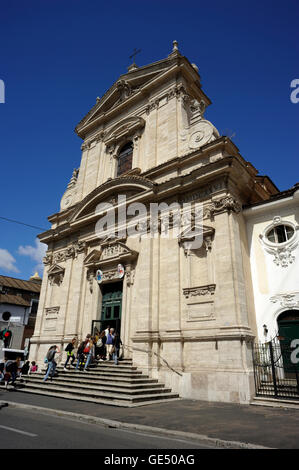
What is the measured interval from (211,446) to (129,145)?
19.6 metres

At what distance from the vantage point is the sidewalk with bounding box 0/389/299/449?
19.4 ft

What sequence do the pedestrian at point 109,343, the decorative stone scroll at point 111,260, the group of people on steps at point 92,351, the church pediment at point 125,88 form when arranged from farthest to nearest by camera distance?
1. the church pediment at point 125,88
2. the decorative stone scroll at point 111,260
3. the pedestrian at point 109,343
4. the group of people on steps at point 92,351

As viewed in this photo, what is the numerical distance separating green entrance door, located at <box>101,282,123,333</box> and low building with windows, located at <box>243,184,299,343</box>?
7.20 meters

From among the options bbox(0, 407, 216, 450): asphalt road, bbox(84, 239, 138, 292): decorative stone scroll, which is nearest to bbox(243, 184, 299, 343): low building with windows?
bbox(84, 239, 138, 292): decorative stone scroll

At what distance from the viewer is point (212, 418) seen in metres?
7.84

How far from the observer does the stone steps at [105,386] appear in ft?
33.9

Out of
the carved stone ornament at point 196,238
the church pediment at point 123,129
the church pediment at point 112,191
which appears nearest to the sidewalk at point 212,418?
the carved stone ornament at point 196,238

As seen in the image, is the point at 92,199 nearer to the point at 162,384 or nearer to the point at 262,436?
the point at 162,384

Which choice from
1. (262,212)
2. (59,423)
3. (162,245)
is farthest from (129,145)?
(59,423)

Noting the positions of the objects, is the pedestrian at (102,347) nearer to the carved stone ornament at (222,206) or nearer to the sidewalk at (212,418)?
the sidewalk at (212,418)

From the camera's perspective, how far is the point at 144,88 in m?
21.0

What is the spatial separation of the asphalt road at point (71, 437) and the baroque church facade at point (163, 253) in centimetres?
577

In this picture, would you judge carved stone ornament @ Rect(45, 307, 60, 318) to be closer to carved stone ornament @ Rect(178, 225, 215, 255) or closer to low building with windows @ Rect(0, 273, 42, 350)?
carved stone ornament @ Rect(178, 225, 215, 255)

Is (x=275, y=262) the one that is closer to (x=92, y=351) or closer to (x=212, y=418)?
(x=212, y=418)
